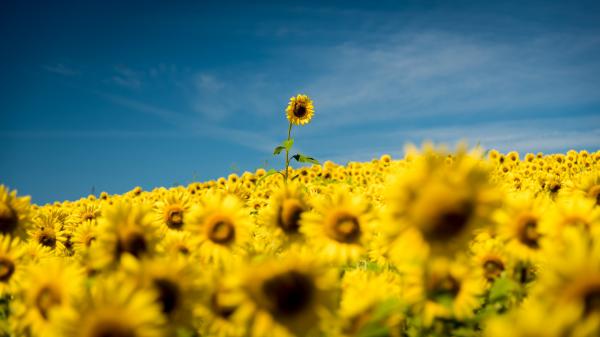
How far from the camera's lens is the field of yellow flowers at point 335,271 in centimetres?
235

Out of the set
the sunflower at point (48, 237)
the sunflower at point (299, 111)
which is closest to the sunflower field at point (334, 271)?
the sunflower at point (48, 237)

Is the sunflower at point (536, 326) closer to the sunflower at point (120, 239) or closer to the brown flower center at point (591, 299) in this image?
the brown flower center at point (591, 299)

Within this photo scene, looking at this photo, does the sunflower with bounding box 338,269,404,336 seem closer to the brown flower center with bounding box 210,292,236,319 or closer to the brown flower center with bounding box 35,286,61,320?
the brown flower center with bounding box 210,292,236,319

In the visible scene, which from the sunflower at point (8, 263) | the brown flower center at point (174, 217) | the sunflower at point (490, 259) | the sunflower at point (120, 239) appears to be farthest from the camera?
the brown flower center at point (174, 217)

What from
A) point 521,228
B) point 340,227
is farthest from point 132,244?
point 521,228

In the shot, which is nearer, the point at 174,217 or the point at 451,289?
the point at 451,289

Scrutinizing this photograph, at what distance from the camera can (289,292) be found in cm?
267

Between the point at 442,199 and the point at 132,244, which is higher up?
the point at 442,199

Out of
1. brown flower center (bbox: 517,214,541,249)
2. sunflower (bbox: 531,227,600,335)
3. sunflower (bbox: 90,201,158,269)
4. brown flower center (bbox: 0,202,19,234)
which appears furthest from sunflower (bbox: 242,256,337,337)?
brown flower center (bbox: 0,202,19,234)

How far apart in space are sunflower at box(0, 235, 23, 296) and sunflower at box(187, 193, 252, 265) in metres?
1.46

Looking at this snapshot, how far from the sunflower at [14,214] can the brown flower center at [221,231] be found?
1973mm

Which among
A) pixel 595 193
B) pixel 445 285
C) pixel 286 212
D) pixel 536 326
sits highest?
pixel 595 193

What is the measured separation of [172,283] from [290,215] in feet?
4.77

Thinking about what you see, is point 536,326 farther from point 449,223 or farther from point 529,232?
point 529,232
